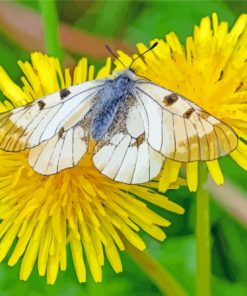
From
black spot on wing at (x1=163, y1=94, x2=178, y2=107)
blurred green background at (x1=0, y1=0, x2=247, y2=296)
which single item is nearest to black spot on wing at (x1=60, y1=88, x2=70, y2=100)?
black spot on wing at (x1=163, y1=94, x2=178, y2=107)

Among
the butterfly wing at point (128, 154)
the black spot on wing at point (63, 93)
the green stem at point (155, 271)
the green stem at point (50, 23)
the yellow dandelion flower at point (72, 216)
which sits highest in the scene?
the green stem at point (50, 23)

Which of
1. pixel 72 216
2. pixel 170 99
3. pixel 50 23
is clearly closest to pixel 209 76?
pixel 170 99

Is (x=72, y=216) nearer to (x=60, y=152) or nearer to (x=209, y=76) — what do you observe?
(x=60, y=152)

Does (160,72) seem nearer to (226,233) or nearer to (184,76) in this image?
(184,76)

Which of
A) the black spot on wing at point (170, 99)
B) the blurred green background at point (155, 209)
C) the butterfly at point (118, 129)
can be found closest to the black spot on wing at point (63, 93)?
the butterfly at point (118, 129)

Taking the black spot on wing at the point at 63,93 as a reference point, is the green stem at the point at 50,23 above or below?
above

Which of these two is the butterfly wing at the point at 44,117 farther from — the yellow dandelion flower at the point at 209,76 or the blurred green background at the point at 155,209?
the blurred green background at the point at 155,209

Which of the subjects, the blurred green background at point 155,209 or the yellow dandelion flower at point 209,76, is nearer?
the yellow dandelion flower at point 209,76
